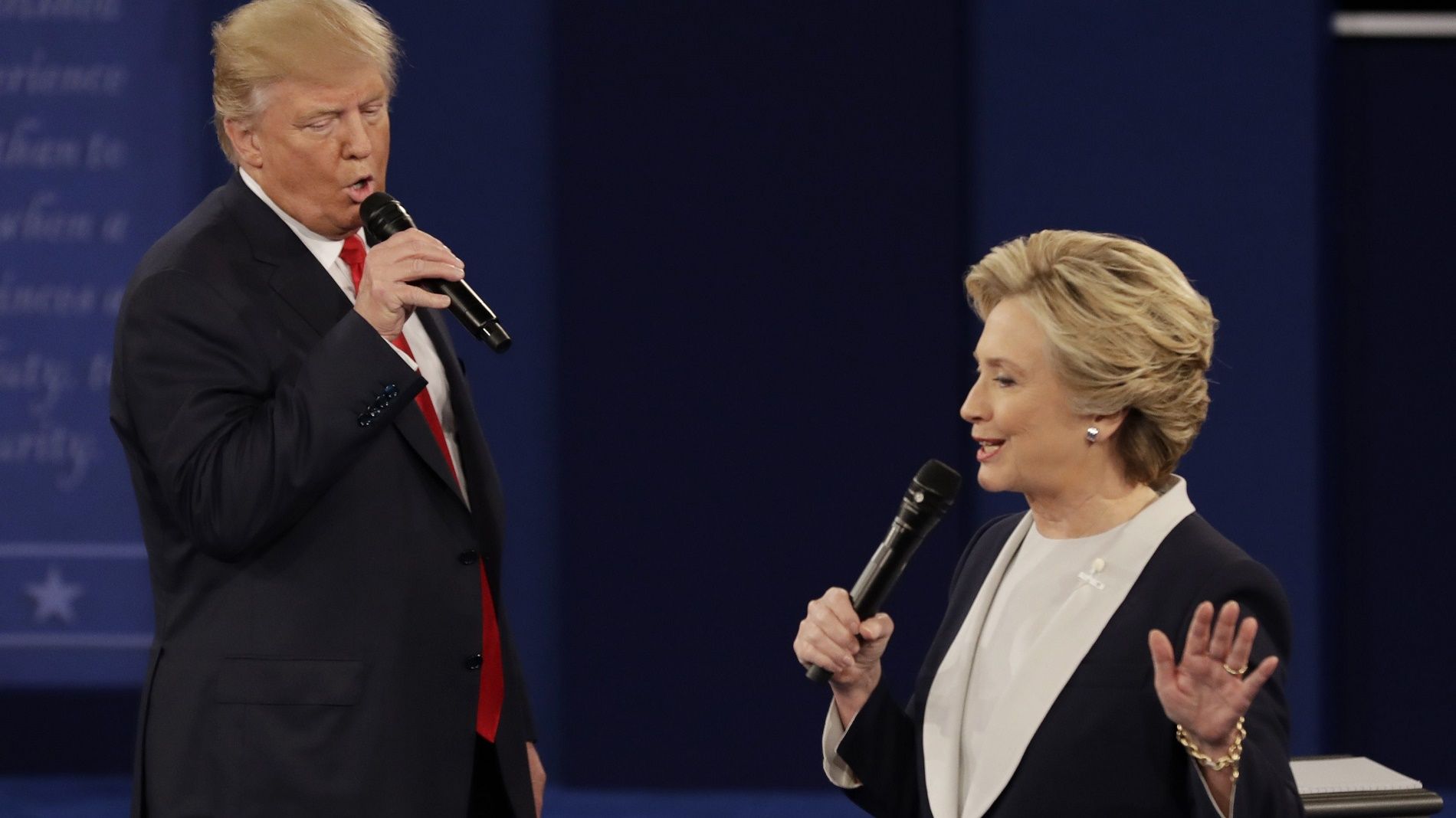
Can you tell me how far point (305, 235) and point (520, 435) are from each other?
7.65ft

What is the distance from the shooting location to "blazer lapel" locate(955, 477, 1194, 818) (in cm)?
181

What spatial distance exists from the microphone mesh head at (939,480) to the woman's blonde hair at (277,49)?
0.88 metres

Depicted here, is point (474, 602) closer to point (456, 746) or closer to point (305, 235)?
point (456, 746)

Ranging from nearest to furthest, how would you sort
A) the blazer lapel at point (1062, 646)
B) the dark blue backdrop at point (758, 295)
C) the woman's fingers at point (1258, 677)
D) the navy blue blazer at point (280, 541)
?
the woman's fingers at point (1258, 677)
the blazer lapel at point (1062, 646)
the navy blue blazer at point (280, 541)
the dark blue backdrop at point (758, 295)

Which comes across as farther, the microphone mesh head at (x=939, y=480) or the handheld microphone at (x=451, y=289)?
the handheld microphone at (x=451, y=289)

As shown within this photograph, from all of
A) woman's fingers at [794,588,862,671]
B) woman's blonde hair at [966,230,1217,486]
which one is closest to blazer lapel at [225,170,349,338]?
woman's fingers at [794,588,862,671]

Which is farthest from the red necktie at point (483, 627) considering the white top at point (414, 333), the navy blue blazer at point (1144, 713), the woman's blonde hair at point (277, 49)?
the navy blue blazer at point (1144, 713)

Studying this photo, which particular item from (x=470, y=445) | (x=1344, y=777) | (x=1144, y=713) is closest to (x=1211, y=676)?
(x=1144, y=713)

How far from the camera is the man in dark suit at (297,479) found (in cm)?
192

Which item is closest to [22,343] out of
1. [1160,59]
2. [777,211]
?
[777,211]

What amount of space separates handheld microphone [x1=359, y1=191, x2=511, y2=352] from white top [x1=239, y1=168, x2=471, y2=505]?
0.30 ft

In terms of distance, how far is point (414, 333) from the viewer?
2.32m

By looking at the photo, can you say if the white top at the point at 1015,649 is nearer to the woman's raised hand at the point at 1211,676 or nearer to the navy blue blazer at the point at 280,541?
the woman's raised hand at the point at 1211,676

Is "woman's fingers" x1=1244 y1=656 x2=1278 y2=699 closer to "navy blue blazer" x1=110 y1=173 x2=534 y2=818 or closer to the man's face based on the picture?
"navy blue blazer" x1=110 y1=173 x2=534 y2=818
